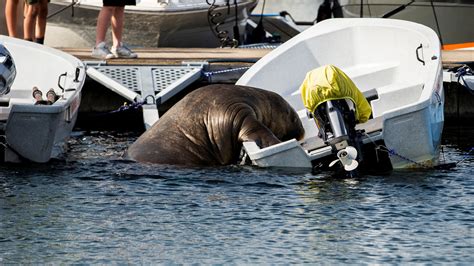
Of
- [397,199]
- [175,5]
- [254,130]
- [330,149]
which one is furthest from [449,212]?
[175,5]

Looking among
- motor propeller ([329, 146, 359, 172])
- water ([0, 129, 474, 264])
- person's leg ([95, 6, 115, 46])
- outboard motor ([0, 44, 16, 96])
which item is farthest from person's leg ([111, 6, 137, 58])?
motor propeller ([329, 146, 359, 172])

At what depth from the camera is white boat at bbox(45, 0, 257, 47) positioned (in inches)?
865

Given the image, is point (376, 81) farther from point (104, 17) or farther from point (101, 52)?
point (101, 52)

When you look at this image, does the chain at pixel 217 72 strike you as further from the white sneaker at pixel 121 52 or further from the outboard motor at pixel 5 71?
the outboard motor at pixel 5 71

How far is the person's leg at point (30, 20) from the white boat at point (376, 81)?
3.35 meters

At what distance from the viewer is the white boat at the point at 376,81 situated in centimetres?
1191

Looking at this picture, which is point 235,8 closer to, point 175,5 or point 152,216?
point 175,5

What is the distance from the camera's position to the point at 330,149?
11.8 m

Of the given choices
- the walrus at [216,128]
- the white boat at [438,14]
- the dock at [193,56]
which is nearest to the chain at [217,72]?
the dock at [193,56]

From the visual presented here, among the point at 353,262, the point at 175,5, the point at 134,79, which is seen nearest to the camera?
the point at 353,262

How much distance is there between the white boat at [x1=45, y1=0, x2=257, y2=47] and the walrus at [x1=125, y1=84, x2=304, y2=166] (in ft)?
29.0

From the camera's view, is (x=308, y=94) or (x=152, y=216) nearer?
(x=152, y=216)

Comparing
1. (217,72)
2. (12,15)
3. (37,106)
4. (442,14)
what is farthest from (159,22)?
(37,106)

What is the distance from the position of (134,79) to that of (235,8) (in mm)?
7267
